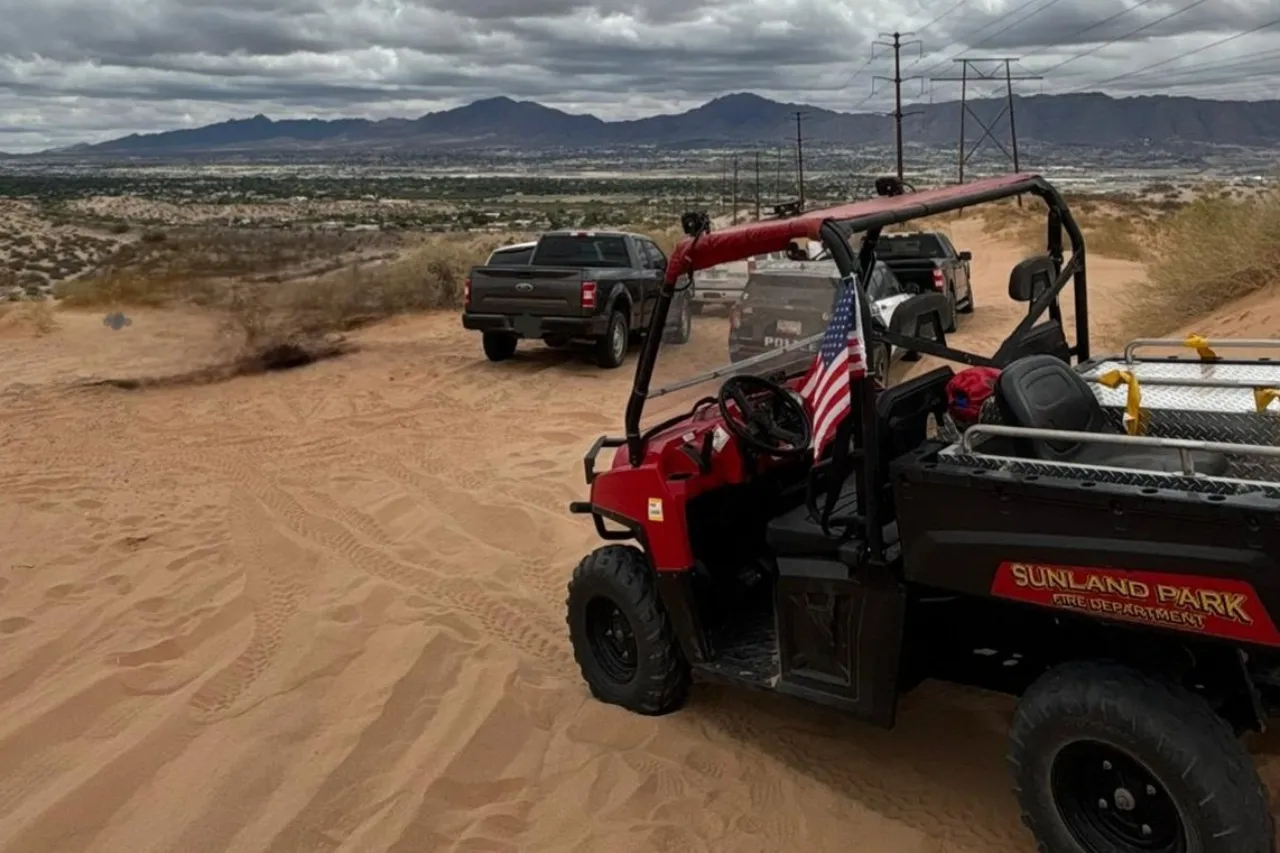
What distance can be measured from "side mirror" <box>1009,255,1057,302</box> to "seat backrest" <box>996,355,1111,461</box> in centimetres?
53

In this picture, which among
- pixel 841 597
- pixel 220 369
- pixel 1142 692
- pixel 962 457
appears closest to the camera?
pixel 1142 692

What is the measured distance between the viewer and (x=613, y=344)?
14258mm

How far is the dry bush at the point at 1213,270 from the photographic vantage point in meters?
12.9

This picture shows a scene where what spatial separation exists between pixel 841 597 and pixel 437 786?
173 cm

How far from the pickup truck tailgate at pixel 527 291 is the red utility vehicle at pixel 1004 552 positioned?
887 centimetres

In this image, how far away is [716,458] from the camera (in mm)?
4812

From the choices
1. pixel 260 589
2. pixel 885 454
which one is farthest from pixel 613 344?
pixel 885 454

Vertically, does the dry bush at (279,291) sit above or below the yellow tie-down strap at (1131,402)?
below

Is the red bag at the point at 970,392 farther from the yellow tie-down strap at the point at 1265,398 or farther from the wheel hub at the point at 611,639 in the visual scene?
the wheel hub at the point at 611,639

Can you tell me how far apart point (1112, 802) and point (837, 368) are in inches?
60.9

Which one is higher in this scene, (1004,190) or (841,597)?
(1004,190)

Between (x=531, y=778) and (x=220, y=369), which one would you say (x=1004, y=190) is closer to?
(x=531, y=778)

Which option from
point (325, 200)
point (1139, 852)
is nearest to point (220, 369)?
point (1139, 852)

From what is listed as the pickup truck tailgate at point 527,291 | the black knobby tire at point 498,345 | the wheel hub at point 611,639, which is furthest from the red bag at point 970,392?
the black knobby tire at point 498,345
